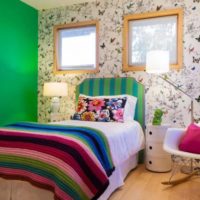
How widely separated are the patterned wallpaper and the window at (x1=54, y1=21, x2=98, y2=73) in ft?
0.34

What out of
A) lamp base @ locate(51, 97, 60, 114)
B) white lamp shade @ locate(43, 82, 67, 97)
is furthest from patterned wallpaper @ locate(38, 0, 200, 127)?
white lamp shade @ locate(43, 82, 67, 97)

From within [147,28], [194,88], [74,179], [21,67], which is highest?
[147,28]

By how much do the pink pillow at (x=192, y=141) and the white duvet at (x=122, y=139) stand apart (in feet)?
1.85

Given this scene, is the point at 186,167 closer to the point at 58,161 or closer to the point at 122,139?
the point at 122,139

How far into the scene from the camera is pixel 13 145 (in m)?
1.73

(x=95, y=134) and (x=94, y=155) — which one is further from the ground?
(x=95, y=134)

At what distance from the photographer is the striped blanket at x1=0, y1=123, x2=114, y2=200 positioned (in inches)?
58.9

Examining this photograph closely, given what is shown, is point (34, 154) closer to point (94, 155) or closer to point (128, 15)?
point (94, 155)

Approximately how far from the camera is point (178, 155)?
8.12ft

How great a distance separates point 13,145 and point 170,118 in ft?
7.36

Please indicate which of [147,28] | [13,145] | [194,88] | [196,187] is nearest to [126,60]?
[147,28]

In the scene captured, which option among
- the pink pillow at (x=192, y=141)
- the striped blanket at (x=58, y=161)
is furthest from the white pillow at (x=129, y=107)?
the striped blanket at (x=58, y=161)

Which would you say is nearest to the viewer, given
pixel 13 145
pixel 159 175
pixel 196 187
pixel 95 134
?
pixel 13 145

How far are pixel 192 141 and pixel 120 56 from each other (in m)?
1.82
